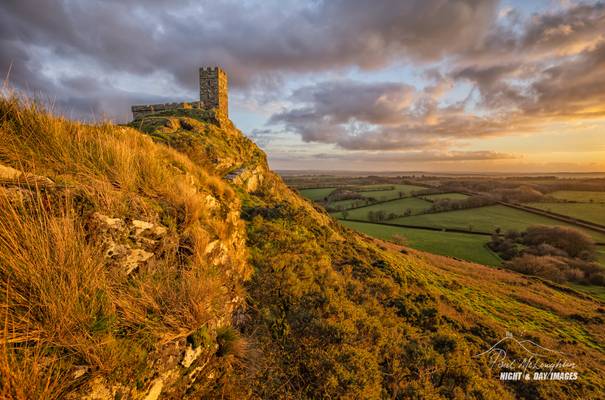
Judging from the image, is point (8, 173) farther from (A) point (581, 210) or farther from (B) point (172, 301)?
(A) point (581, 210)

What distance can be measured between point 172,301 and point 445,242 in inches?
2216

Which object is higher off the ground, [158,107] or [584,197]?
[158,107]

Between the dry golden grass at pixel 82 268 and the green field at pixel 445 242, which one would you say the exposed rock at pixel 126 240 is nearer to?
the dry golden grass at pixel 82 268

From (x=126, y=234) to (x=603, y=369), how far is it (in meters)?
21.4

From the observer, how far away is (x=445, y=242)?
161ft

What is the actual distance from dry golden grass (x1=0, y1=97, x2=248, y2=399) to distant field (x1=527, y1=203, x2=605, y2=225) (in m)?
97.0

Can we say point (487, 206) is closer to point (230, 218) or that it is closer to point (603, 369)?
point (603, 369)

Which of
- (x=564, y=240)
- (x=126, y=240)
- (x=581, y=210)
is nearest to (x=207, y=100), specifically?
(x=126, y=240)

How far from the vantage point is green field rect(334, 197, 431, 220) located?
71394 millimetres

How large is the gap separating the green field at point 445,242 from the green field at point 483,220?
615 centimetres

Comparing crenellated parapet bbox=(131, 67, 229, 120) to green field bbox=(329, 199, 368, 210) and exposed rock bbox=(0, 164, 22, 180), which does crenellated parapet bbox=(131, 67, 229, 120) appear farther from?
green field bbox=(329, 199, 368, 210)

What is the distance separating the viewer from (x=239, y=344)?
4.59 meters

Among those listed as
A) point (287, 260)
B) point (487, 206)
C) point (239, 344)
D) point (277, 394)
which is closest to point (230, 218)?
point (287, 260)

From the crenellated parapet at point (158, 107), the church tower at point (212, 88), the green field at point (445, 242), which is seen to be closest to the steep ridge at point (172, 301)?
the crenellated parapet at point (158, 107)
